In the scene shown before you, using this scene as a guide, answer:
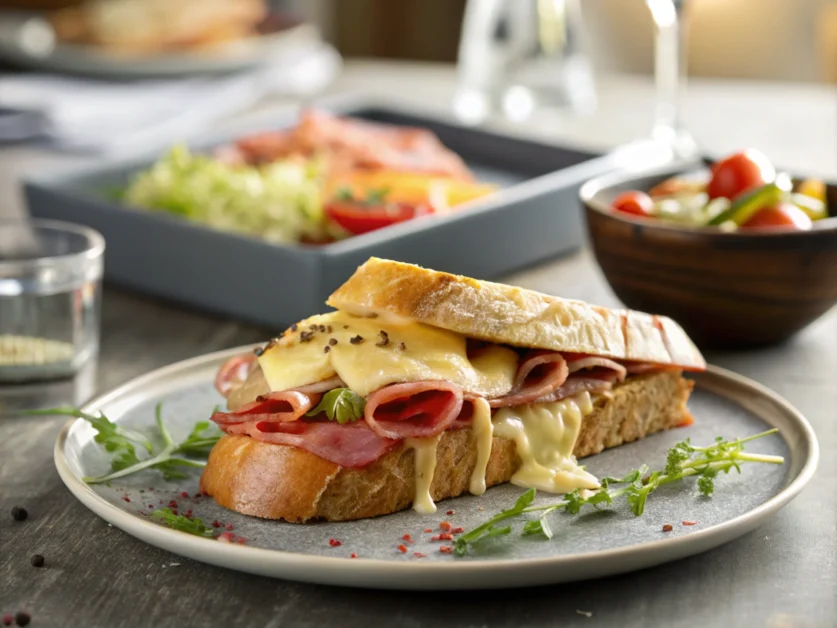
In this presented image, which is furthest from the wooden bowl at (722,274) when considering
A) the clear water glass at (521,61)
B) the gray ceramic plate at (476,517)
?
the clear water glass at (521,61)

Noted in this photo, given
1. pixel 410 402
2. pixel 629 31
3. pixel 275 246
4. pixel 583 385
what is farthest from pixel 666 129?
pixel 629 31

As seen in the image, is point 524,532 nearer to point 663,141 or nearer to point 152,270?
point 152,270

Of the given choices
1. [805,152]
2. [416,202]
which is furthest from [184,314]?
[805,152]

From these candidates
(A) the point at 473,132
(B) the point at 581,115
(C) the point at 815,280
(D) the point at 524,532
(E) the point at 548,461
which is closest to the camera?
(D) the point at 524,532

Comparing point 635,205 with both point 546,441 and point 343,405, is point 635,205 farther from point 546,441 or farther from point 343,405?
point 343,405

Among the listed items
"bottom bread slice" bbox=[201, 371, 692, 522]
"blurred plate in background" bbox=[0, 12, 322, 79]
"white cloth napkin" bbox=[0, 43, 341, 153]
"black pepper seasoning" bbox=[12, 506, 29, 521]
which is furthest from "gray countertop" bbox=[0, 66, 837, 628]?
"blurred plate in background" bbox=[0, 12, 322, 79]

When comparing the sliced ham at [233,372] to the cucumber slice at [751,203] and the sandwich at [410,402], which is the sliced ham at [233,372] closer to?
the sandwich at [410,402]
